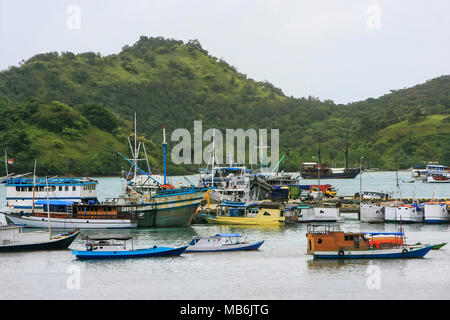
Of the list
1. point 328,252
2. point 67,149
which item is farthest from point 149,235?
point 67,149

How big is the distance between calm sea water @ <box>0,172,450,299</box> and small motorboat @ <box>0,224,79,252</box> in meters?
0.92

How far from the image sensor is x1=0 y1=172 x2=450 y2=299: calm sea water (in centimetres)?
4081

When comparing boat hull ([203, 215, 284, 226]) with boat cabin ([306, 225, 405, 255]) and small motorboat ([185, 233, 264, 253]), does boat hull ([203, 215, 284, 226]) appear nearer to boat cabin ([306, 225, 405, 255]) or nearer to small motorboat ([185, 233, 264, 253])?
A: small motorboat ([185, 233, 264, 253])

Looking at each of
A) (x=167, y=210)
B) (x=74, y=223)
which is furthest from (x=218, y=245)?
(x=74, y=223)

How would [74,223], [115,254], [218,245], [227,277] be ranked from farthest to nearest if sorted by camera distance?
[74,223], [218,245], [115,254], [227,277]

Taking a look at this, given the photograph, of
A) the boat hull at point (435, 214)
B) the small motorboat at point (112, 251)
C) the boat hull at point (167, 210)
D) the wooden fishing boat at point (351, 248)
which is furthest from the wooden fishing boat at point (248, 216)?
the wooden fishing boat at point (351, 248)

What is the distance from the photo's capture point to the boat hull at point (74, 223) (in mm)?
70438

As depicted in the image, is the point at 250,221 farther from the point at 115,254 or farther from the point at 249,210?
the point at 115,254

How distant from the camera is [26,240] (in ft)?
182

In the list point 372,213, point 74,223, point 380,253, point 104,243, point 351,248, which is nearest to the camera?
point 351,248

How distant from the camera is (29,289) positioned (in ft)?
140

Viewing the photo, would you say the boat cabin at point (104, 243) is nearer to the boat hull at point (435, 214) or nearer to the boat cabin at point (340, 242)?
the boat cabin at point (340, 242)

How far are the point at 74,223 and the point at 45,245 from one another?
49.2 feet

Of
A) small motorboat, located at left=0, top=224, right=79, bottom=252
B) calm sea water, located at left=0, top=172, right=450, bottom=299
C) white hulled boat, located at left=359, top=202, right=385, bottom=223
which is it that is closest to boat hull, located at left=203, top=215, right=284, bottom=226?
white hulled boat, located at left=359, top=202, right=385, bottom=223
